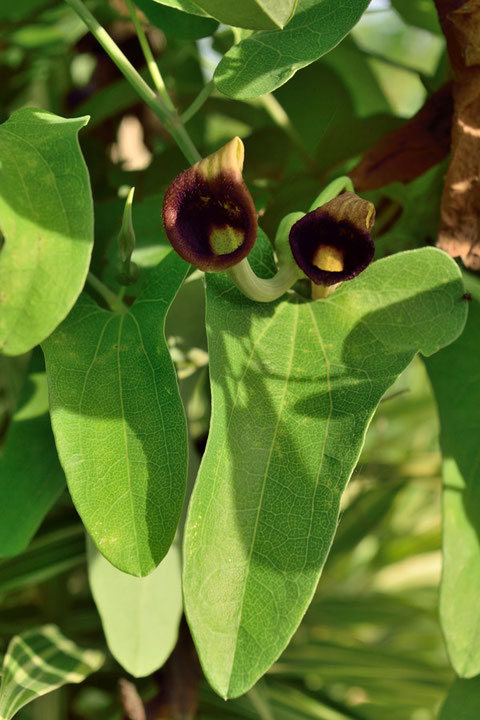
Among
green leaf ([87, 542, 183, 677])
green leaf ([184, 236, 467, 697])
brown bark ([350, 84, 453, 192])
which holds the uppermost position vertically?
green leaf ([184, 236, 467, 697])

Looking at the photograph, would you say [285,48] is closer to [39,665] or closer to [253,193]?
[253,193]

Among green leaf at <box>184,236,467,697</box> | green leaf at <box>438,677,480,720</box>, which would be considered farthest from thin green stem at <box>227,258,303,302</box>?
green leaf at <box>438,677,480,720</box>

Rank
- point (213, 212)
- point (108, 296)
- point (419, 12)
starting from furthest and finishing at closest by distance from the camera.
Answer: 1. point (419, 12)
2. point (108, 296)
3. point (213, 212)

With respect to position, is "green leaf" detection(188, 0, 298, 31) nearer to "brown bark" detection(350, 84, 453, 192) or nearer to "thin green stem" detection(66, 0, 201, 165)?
"thin green stem" detection(66, 0, 201, 165)

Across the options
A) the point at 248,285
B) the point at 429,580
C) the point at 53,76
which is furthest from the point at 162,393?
the point at 429,580

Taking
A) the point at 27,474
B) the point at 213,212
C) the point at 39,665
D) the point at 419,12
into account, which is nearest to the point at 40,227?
the point at 213,212

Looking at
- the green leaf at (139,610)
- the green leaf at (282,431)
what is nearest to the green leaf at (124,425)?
the green leaf at (282,431)

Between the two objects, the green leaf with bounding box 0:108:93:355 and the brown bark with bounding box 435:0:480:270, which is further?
the brown bark with bounding box 435:0:480:270
